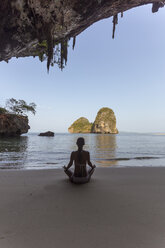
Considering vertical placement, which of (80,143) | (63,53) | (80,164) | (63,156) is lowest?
(63,156)

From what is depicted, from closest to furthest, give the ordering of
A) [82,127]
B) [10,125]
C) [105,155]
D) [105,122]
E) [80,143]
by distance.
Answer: [80,143] → [105,155] → [10,125] → [105,122] → [82,127]

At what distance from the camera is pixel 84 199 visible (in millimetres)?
3508

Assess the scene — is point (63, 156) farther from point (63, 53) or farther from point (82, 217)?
point (82, 217)

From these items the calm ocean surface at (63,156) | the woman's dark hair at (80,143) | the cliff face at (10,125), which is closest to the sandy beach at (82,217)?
the woman's dark hair at (80,143)

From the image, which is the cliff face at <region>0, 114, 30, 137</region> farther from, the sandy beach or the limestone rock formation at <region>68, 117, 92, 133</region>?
the limestone rock formation at <region>68, 117, 92, 133</region>

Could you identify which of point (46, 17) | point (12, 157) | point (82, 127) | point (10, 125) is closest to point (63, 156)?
point (12, 157)

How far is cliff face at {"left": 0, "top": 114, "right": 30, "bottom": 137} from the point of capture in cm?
3797

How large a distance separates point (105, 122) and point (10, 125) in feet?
399

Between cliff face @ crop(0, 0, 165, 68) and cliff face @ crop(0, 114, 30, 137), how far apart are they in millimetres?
35274

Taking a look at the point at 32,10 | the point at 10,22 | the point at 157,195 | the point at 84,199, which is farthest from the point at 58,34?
the point at 157,195

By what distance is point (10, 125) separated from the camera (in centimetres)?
3916

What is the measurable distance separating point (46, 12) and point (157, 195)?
8.54 metres

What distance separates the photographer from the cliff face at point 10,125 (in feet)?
125

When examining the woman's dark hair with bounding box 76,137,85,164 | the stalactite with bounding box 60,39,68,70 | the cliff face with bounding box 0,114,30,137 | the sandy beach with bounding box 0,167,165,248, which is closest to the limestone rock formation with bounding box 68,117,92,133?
the cliff face with bounding box 0,114,30,137
